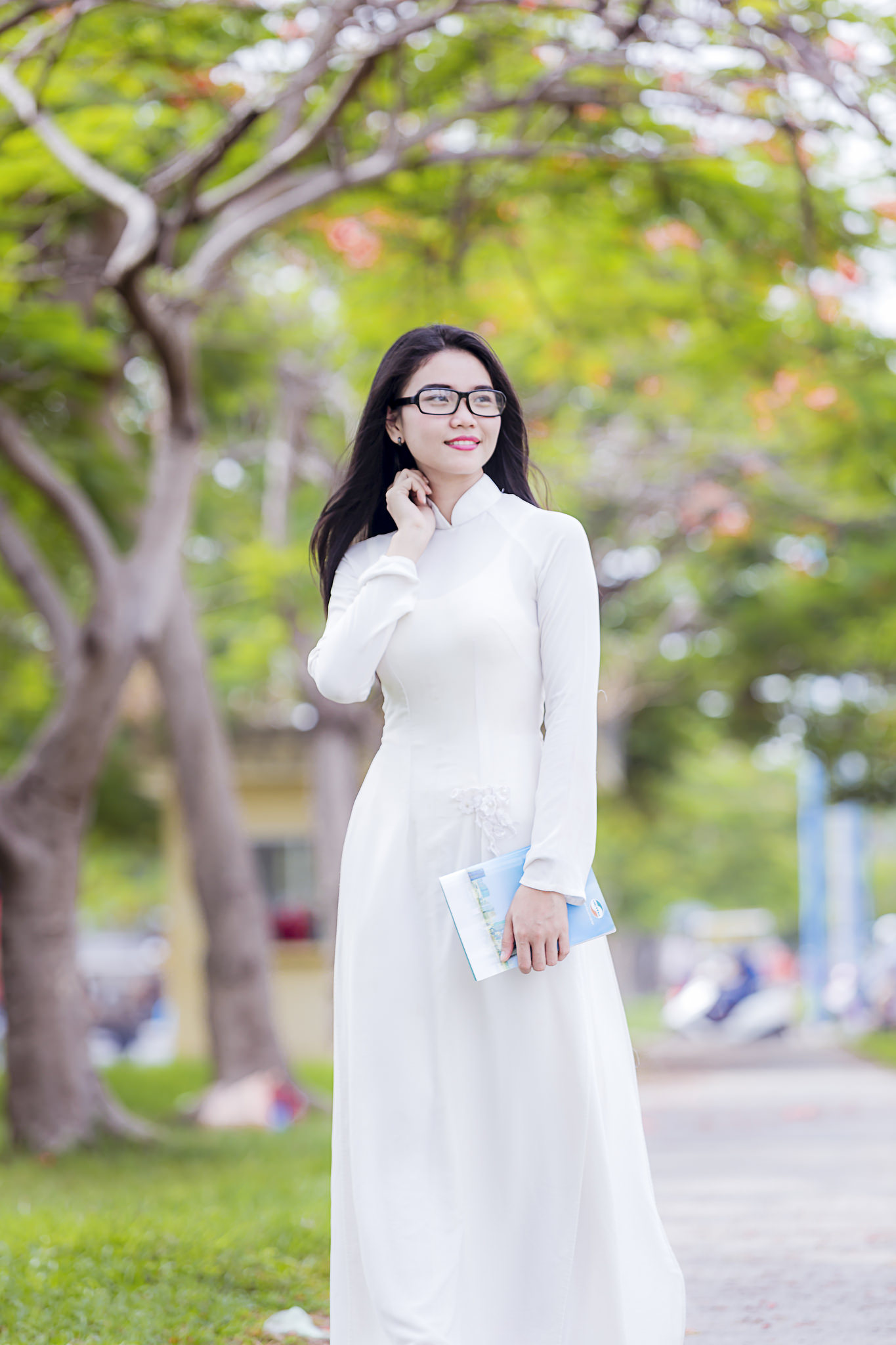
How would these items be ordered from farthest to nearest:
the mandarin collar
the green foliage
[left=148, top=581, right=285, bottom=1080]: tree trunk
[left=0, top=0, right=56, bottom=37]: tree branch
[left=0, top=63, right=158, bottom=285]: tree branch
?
the green foliage < [left=148, top=581, right=285, bottom=1080]: tree trunk < [left=0, top=63, right=158, bottom=285]: tree branch < [left=0, top=0, right=56, bottom=37]: tree branch < the mandarin collar

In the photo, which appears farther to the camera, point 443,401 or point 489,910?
point 443,401

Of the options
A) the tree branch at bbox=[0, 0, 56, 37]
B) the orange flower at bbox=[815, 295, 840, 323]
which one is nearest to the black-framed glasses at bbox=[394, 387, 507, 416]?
the tree branch at bbox=[0, 0, 56, 37]

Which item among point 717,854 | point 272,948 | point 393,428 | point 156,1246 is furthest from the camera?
point 717,854

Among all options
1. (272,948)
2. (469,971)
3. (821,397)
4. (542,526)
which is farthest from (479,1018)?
(272,948)

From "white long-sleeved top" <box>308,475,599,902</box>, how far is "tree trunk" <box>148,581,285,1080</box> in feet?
27.8

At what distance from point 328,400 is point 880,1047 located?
27.8 ft

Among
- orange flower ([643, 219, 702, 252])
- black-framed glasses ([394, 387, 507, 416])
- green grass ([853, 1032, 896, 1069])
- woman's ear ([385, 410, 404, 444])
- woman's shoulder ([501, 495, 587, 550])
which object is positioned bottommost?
green grass ([853, 1032, 896, 1069])

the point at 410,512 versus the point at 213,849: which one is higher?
the point at 410,512

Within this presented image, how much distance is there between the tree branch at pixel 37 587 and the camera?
32.4 ft

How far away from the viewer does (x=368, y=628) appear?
329cm

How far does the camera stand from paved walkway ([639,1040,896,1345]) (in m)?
4.57

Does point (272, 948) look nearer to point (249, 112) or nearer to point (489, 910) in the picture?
point (249, 112)

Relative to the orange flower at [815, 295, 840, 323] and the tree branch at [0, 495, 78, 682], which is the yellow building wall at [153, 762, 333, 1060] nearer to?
the tree branch at [0, 495, 78, 682]

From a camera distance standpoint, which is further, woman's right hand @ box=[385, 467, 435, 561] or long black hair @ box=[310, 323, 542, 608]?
long black hair @ box=[310, 323, 542, 608]
